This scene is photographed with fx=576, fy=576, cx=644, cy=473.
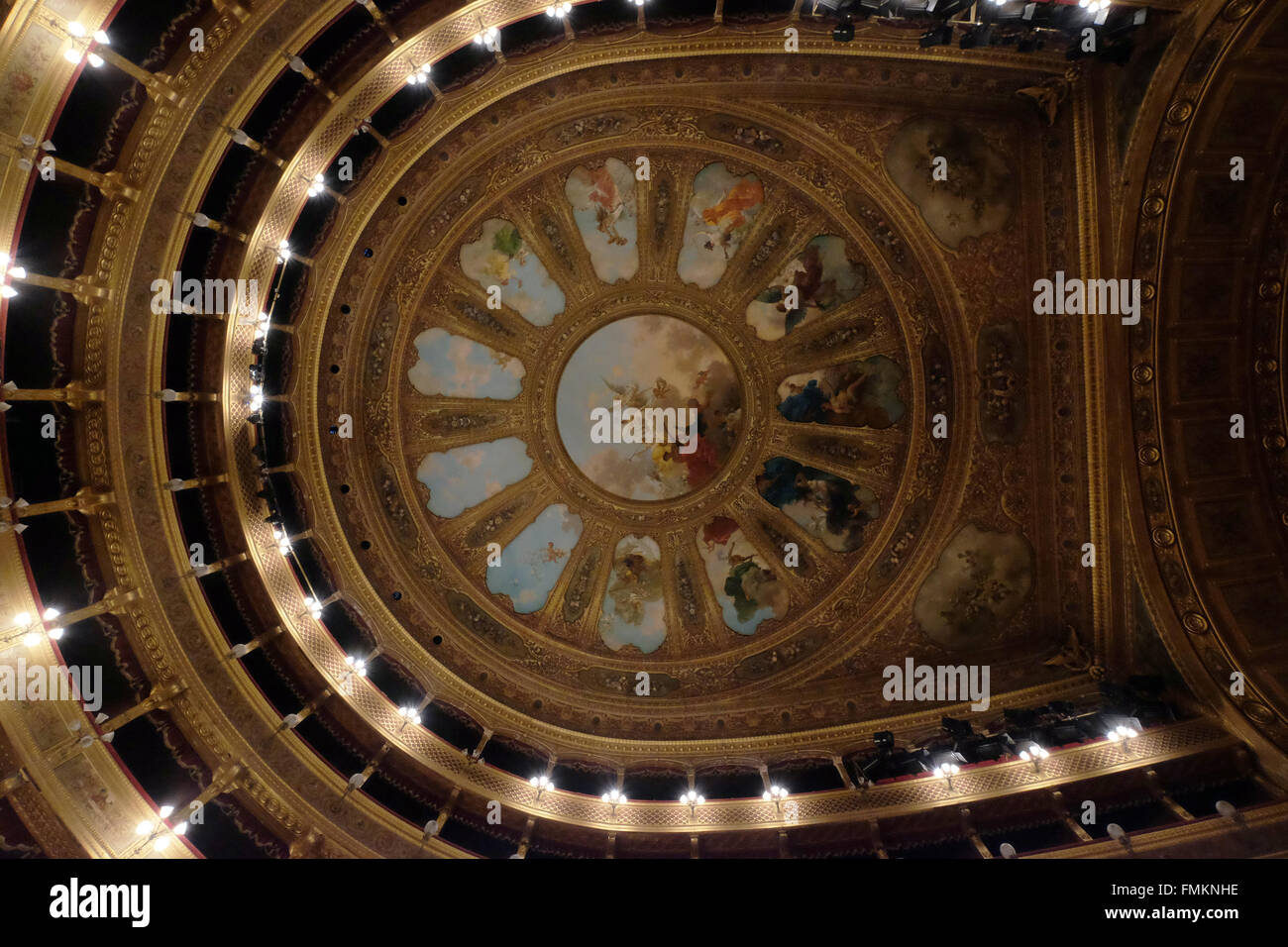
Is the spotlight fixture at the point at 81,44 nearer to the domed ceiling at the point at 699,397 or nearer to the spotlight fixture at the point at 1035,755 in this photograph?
the domed ceiling at the point at 699,397

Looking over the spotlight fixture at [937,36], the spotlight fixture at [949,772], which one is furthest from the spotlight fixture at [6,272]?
the spotlight fixture at [949,772]

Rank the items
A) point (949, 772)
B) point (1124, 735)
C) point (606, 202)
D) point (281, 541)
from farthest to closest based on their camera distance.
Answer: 1. point (606, 202)
2. point (281, 541)
3. point (949, 772)
4. point (1124, 735)

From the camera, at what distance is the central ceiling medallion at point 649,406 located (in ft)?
50.0

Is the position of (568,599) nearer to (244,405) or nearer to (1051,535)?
(244,405)

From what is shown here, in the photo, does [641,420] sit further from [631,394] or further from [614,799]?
[614,799]

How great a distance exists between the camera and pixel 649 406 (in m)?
15.4

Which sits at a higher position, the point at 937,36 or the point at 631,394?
the point at 937,36

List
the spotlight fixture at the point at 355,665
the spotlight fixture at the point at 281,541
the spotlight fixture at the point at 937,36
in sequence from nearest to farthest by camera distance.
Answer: the spotlight fixture at the point at 937,36 < the spotlight fixture at the point at 281,541 < the spotlight fixture at the point at 355,665

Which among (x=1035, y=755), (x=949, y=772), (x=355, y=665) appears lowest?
(x=949, y=772)

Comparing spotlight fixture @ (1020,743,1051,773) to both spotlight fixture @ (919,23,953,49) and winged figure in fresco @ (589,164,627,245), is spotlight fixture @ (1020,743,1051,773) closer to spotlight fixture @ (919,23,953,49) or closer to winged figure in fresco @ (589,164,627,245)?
spotlight fixture @ (919,23,953,49)

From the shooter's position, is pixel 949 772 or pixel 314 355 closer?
pixel 949 772

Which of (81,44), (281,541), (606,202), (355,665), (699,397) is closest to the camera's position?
(81,44)

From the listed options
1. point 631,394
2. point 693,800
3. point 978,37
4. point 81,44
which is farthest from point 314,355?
point 978,37

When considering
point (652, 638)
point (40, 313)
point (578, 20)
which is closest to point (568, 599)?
point (652, 638)
